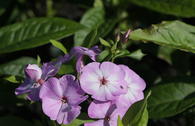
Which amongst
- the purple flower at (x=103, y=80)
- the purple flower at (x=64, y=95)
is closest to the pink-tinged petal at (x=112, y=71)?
the purple flower at (x=103, y=80)

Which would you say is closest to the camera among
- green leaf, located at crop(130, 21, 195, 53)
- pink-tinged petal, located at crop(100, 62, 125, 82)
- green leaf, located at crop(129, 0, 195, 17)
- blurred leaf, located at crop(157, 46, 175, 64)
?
pink-tinged petal, located at crop(100, 62, 125, 82)

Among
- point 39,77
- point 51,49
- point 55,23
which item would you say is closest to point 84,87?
point 39,77

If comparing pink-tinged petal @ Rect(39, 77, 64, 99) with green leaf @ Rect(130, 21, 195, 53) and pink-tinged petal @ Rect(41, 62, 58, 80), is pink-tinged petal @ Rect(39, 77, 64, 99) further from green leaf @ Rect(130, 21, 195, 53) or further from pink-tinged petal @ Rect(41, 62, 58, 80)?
green leaf @ Rect(130, 21, 195, 53)

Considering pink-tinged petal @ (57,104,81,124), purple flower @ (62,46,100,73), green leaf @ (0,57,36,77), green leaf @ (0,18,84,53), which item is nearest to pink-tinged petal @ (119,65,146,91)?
purple flower @ (62,46,100,73)

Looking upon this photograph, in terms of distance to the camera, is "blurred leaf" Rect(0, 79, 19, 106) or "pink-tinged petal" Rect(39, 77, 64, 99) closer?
"pink-tinged petal" Rect(39, 77, 64, 99)

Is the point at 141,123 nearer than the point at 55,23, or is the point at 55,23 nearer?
the point at 141,123

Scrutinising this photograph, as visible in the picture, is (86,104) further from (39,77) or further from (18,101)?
(18,101)
